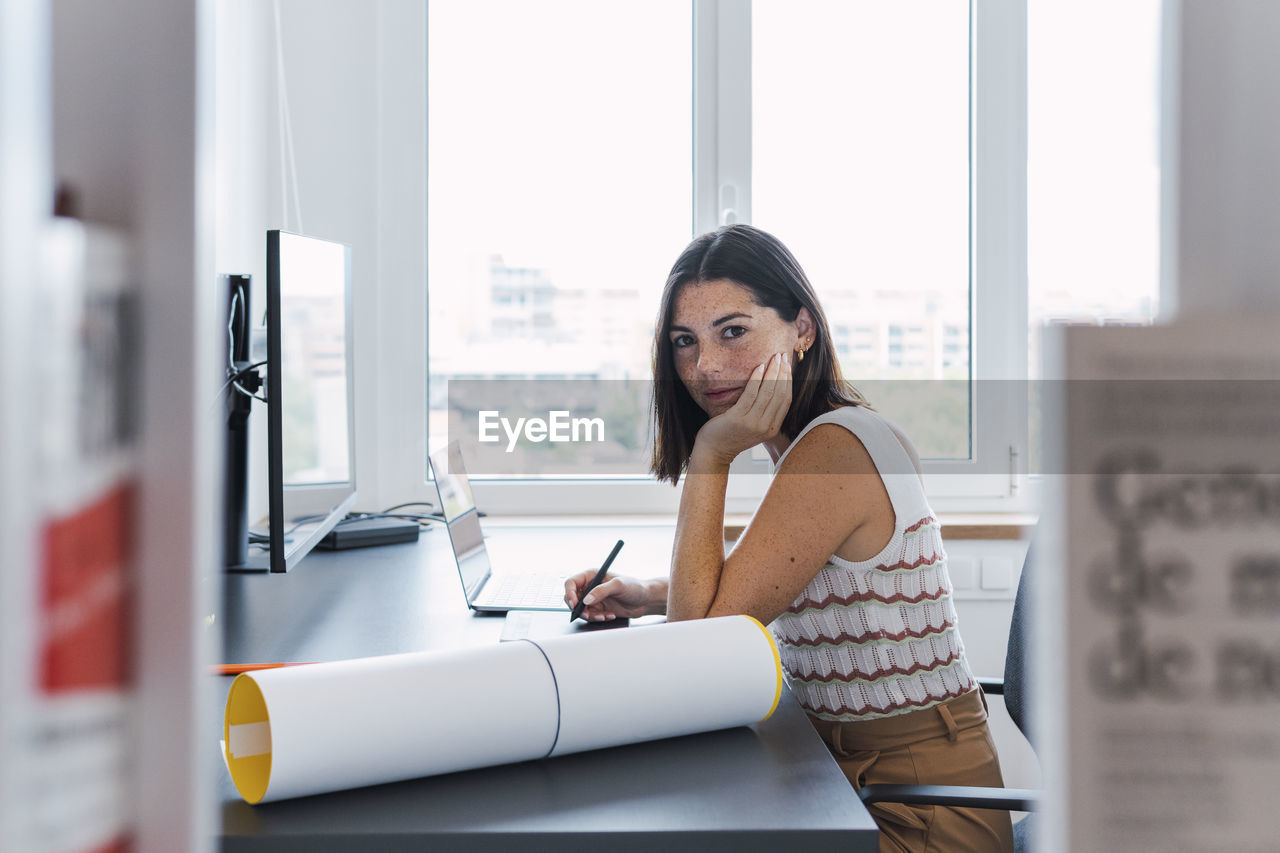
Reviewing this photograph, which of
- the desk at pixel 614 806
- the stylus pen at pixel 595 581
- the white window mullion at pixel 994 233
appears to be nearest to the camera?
the desk at pixel 614 806

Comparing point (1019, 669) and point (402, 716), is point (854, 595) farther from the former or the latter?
point (402, 716)

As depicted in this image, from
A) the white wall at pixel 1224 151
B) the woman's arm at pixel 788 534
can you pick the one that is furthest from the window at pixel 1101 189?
the woman's arm at pixel 788 534

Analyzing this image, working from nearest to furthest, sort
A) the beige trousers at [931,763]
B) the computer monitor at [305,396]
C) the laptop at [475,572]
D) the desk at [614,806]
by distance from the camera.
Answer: the desk at [614,806], the beige trousers at [931,763], the computer monitor at [305,396], the laptop at [475,572]

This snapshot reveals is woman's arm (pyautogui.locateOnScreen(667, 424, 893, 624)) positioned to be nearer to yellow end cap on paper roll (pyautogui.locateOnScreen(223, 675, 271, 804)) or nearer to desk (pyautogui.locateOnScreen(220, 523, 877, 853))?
desk (pyautogui.locateOnScreen(220, 523, 877, 853))

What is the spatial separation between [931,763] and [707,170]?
4.94 feet

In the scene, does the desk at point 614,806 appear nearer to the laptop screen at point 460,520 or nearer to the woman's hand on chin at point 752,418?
the woman's hand on chin at point 752,418

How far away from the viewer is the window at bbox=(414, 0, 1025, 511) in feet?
7.06

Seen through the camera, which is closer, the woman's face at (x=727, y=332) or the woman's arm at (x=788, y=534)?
the woman's arm at (x=788, y=534)

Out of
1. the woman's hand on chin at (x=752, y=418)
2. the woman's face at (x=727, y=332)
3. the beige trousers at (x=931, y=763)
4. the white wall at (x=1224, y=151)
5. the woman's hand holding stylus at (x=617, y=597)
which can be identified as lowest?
the beige trousers at (x=931, y=763)

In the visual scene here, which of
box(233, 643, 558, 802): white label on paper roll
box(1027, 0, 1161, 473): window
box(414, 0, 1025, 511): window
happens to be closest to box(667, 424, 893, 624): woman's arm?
box(233, 643, 558, 802): white label on paper roll

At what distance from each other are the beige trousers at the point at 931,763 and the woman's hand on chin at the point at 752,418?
33 centimetres

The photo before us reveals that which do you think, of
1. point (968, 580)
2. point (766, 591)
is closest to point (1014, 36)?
point (968, 580)

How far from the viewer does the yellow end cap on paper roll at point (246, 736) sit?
22.4 inches

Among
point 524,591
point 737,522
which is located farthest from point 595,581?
point 737,522
